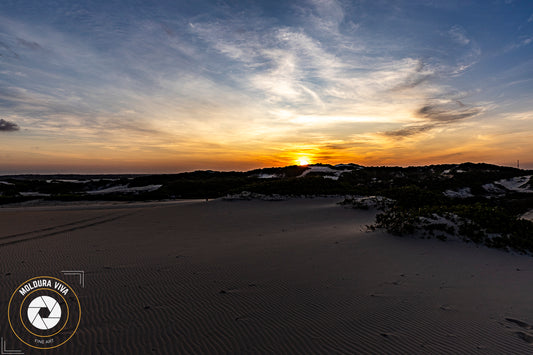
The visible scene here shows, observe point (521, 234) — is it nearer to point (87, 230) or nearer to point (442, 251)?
point (442, 251)

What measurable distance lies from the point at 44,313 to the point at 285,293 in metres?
3.70

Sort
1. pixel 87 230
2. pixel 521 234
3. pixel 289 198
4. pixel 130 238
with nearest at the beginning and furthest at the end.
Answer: pixel 521 234, pixel 130 238, pixel 87 230, pixel 289 198

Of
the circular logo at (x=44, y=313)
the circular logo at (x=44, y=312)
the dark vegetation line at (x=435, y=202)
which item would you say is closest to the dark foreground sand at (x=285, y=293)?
the circular logo at (x=44, y=313)

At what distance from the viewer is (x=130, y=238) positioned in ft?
29.5

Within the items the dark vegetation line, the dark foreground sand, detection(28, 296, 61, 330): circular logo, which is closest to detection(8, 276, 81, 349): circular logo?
detection(28, 296, 61, 330): circular logo

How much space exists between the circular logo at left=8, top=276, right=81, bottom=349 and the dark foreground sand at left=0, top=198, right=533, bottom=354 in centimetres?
13

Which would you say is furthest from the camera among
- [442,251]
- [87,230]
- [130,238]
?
[87,230]

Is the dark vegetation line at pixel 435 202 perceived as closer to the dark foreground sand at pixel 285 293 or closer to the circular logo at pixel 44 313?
the dark foreground sand at pixel 285 293

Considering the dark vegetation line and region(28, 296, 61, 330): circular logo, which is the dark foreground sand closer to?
region(28, 296, 61, 330): circular logo

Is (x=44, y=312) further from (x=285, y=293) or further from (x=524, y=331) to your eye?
(x=524, y=331)

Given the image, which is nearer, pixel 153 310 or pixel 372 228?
pixel 153 310

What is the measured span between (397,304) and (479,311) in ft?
3.82

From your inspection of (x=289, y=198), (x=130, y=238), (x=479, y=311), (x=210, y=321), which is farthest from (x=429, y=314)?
(x=289, y=198)

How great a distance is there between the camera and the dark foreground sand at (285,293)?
10.4 feet
